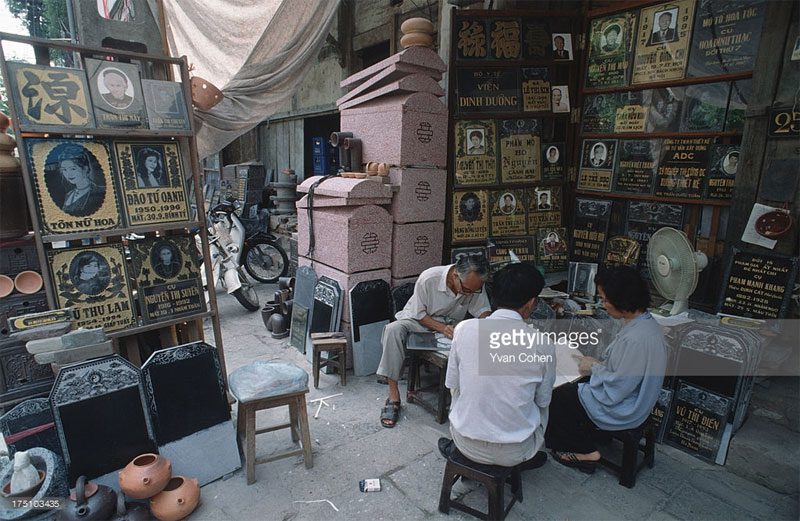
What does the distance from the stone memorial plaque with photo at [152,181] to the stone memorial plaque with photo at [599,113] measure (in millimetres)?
4156

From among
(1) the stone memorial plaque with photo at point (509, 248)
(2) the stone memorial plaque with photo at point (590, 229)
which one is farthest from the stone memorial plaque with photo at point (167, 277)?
(2) the stone memorial plaque with photo at point (590, 229)

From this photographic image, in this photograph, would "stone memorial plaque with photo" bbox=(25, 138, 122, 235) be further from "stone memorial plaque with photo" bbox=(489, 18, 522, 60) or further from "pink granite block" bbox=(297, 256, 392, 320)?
"stone memorial plaque with photo" bbox=(489, 18, 522, 60)

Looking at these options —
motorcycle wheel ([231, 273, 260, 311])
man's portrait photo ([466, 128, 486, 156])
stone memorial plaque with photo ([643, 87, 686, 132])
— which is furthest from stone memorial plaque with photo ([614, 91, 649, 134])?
motorcycle wheel ([231, 273, 260, 311])

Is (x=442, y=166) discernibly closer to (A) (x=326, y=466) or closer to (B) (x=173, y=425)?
(A) (x=326, y=466)

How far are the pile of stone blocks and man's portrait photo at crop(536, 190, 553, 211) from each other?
1202mm

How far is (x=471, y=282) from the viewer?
341cm

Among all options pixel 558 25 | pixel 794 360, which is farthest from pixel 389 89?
pixel 794 360

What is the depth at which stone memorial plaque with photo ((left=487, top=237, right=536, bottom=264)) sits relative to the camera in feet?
16.2

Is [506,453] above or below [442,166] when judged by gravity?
below

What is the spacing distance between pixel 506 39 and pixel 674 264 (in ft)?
9.48

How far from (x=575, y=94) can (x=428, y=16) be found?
280cm

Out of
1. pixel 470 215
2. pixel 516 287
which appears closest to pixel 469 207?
pixel 470 215

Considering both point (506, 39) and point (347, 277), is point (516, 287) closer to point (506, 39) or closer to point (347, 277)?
point (347, 277)

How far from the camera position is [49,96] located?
2621 mm
